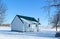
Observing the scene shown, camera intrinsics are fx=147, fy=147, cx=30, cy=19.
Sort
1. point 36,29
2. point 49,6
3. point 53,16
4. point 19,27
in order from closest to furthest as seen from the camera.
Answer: point 49,6
point 53,16
point 19,27
point 36,29

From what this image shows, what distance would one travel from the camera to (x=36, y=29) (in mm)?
44000

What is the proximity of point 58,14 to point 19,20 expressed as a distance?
29.8 meters

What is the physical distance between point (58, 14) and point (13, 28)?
3108 cm

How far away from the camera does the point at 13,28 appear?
140 feet

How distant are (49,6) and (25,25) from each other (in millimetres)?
29728

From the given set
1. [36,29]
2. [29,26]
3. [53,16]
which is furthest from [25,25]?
[53,16]

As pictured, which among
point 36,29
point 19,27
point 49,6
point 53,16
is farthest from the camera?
point 36,29

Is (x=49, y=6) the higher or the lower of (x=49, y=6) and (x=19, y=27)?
the higher

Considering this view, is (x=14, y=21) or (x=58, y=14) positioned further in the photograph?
(x=14, y=21)

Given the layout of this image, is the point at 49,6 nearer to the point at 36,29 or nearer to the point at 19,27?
the point at 19,27

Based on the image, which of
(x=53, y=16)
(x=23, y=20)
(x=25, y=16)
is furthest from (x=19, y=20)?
(x=53, y=16)

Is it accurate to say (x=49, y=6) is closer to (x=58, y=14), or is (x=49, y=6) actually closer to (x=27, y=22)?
(x=58, y=14)

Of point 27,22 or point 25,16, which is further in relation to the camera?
point 25,16

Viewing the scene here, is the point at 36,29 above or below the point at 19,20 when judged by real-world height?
below
